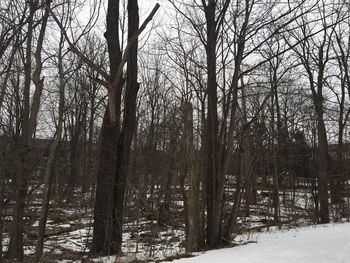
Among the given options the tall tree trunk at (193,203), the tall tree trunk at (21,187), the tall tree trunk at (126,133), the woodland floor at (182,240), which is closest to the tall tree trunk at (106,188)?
the tall tree trunk at (126,133)

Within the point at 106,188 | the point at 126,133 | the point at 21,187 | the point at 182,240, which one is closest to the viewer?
the point at 106,188

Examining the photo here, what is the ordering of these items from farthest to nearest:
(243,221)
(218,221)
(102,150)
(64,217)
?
(64,217) < (243,221) < (102,150) < (218,221)

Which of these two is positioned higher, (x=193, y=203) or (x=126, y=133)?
(x=126, y=133)

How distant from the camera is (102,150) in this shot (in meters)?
10.3

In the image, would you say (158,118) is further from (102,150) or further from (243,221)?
(102,150)

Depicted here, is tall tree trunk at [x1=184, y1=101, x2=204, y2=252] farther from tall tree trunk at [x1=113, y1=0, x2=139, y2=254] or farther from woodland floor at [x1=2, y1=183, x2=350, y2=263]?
tall tree trunk at [x1=113, y1=0, x2=139, y2=254]

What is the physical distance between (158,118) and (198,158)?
14.8 metres

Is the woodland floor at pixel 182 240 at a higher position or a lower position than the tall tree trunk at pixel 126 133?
lower

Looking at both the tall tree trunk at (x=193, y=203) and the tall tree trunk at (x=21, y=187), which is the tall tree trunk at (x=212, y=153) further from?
the tall tree trunk at (x=21, y=187)

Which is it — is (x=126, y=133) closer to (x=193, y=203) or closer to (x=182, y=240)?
(x=193, y=203)

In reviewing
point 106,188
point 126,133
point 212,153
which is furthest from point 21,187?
point 212,153

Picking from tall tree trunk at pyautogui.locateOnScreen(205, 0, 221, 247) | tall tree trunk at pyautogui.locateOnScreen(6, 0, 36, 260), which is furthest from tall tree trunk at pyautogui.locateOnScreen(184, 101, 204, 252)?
tall tree trunk at pyautogui.locateOnScreen(6, 0, 36, 260)

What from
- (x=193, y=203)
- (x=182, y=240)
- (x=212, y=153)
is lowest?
(x=182, y=240)

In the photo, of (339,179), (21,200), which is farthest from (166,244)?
(339,179)
